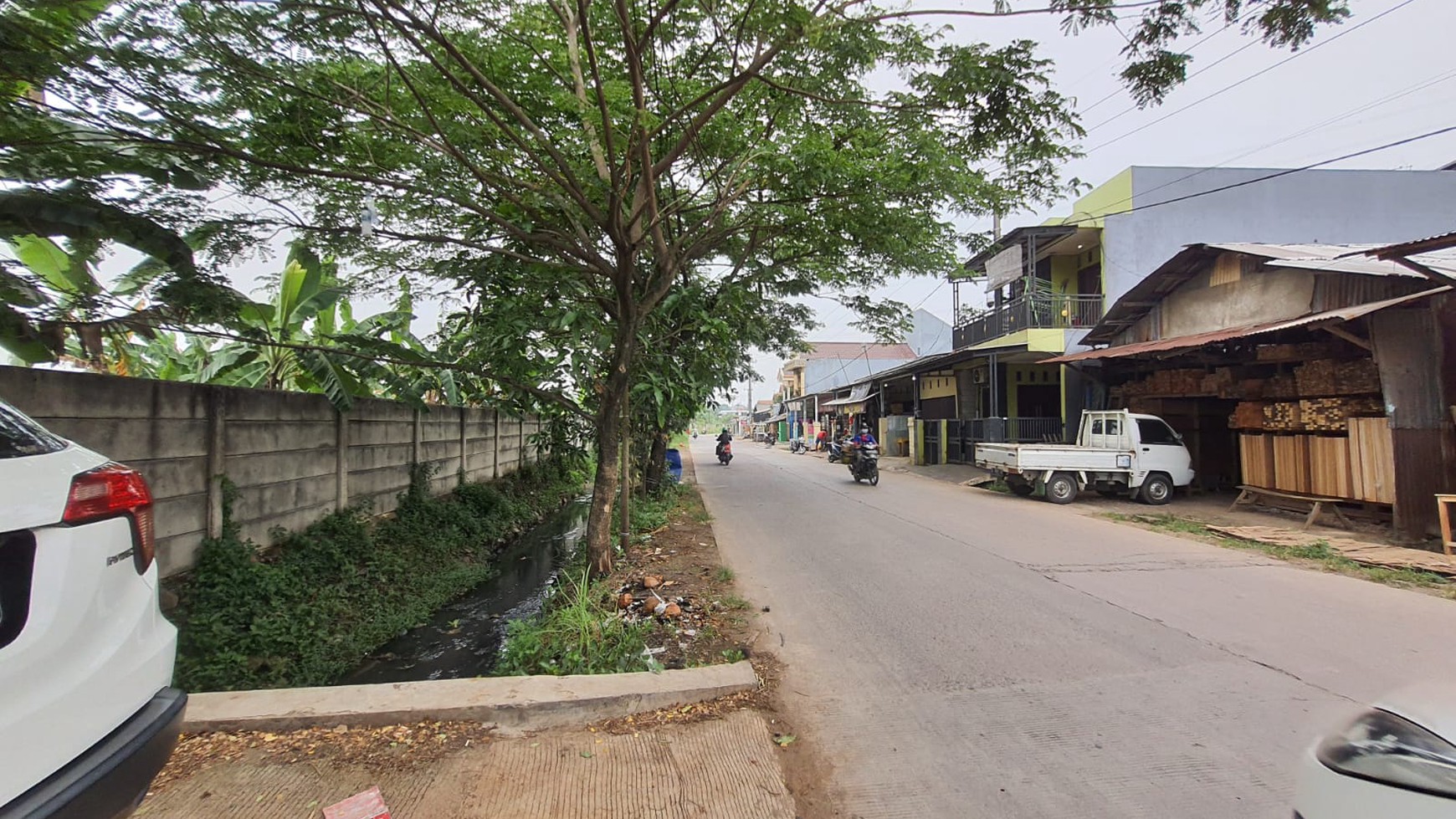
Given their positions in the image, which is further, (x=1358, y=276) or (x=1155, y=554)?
(x=1358, y=276)

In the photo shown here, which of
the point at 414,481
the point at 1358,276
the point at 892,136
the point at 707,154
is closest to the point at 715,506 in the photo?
the point at 414,481

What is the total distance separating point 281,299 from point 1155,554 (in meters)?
10.7

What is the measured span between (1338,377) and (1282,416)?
124 centimetres

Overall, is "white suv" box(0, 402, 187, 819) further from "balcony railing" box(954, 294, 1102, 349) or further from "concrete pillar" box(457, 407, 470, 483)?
"balcony railing" box(954, 294, 1102, 349)

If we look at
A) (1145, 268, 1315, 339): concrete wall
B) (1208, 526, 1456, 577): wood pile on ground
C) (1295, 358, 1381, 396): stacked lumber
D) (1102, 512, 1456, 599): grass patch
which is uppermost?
(1145, 268, 1315, 339): concrete wall

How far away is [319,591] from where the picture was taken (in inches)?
220

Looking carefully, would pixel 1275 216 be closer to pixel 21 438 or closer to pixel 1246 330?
pixel 1246 330

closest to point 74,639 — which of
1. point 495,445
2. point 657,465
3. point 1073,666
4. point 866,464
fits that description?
point 1073,666

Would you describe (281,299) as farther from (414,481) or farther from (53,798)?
(53,798)

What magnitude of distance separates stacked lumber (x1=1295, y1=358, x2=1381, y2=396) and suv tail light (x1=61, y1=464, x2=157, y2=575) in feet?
41.2

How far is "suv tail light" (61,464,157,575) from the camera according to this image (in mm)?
1687

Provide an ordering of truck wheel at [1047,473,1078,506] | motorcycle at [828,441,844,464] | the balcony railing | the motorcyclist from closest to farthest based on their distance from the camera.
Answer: truck wheel at [1047,473,1078,506]
the motorcyclist
the balcony railing
motorcycle at [828,441,844,464]

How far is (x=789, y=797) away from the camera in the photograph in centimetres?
274

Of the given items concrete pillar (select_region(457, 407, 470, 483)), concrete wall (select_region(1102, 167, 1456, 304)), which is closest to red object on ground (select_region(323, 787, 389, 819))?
concrete pillar (select_region(457, 407, 470, 483))
